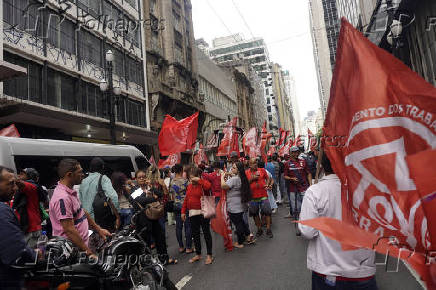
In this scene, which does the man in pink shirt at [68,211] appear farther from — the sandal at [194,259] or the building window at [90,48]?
the building window at [90,48]

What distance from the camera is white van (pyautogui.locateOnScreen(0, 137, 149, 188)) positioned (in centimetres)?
828

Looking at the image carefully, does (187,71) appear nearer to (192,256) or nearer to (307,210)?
(192,256)

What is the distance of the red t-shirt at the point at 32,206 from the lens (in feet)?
17.4

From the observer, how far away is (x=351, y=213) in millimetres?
2049

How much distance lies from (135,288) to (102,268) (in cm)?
49

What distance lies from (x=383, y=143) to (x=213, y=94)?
40847 millimetres

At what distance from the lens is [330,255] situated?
8.06 ft

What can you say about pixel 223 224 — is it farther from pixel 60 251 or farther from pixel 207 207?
pixel 60 251

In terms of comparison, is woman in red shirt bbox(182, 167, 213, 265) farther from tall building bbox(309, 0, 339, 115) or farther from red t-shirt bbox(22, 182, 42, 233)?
tall building bbox(309, 0, 339, 115)

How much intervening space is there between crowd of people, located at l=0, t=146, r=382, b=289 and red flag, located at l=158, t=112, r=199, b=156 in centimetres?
161

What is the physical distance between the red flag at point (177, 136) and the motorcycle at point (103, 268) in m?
6.47

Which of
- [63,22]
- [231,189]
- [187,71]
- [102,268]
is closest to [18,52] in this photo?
[63,22]

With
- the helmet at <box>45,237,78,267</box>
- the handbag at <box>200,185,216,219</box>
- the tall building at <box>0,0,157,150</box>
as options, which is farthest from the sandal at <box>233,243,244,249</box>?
the tall building at <box>0,0,157,150</box>

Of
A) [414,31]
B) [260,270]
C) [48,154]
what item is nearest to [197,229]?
[260,270]
